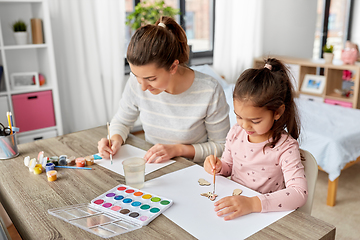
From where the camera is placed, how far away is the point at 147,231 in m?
0.80

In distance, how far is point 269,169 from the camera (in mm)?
1077

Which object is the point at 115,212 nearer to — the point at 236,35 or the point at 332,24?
the point at 236,35

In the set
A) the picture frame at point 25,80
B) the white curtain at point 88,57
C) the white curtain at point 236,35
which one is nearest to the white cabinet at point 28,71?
the picture frame at point 25,80

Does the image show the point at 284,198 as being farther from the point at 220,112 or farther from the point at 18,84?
the point at 18,84

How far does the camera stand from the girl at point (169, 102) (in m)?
1.17

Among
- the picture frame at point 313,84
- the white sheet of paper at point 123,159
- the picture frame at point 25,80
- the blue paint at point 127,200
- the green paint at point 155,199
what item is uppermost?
the picture frame at point 25,80

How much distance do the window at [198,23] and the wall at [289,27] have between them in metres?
0.69

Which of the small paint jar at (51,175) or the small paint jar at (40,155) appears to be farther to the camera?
the small paint jar at (40,155)

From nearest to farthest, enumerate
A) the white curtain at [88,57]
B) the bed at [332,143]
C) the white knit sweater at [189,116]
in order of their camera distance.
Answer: the white knit sweater at [189,116]
the bed at [332,143]
the white curtain at [88,57]

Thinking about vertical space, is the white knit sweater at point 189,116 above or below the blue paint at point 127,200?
above

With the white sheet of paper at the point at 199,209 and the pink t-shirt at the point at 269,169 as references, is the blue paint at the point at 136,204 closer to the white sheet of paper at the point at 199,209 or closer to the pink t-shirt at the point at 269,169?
the white sheet of paper at the point at 199,209

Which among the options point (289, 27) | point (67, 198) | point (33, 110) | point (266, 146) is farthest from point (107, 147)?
point (289, 27)

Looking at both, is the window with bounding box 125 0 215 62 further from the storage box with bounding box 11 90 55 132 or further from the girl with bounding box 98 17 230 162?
the girl with bounding box 98 17 230 162

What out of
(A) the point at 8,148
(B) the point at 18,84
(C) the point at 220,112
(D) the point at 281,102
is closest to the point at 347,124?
(C) the point at 220,112
